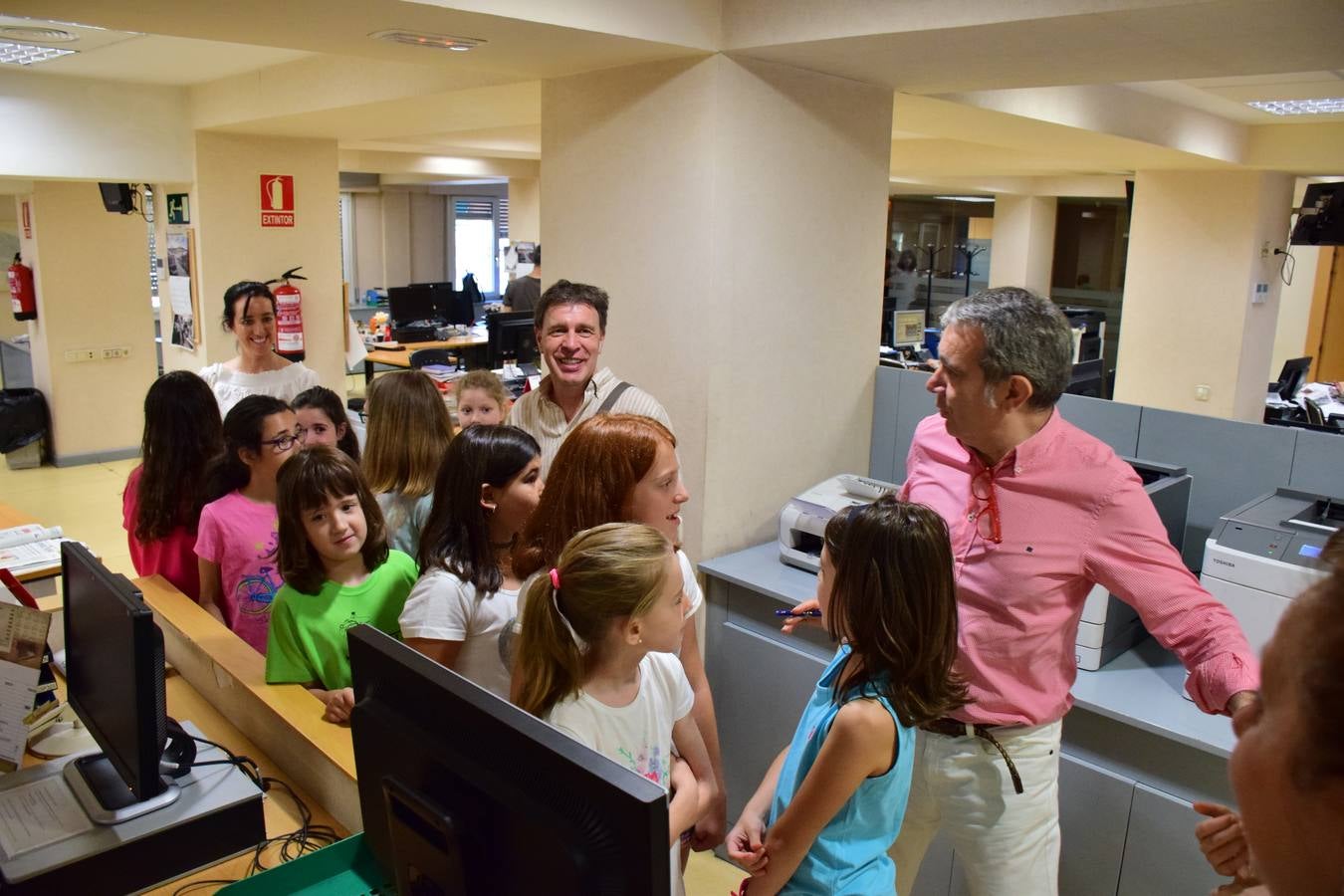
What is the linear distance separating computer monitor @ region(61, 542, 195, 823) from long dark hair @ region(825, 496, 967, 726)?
1.06 metres

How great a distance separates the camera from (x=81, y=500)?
6707 mm

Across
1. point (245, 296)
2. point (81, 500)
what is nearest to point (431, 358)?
point (81, 500)

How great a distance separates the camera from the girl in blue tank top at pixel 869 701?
62.2 inches

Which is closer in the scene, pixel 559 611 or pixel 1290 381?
pixel 559 611

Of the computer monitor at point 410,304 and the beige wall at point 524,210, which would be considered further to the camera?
the beige wall at point 524,210

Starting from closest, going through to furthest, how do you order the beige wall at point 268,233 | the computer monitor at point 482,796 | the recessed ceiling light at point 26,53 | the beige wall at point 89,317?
the computer monitor at point 482,796
the recessed ceiling light at point 26,53
the beige wall at point 268,233
the beige wall at point 89,317

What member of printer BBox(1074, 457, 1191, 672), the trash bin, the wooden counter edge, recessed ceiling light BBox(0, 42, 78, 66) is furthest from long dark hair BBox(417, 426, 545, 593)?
the trash bin

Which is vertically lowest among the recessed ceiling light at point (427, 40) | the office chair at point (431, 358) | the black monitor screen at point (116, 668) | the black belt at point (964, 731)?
the black belt at point (964, 731)

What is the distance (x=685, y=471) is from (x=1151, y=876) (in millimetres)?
1630

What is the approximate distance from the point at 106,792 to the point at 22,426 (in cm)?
672

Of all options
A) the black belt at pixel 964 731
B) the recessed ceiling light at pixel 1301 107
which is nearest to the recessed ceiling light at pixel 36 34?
the black belt at pixel 964 731

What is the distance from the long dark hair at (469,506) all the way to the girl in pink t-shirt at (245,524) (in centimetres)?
67

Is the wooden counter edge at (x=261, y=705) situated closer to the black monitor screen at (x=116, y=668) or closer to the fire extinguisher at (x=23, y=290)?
the black monitor screen at (x=116, y=668)

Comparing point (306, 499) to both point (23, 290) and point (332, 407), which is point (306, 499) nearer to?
point (332, 407)
